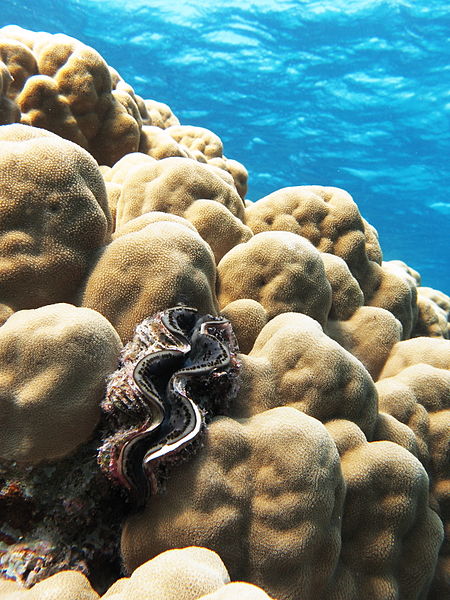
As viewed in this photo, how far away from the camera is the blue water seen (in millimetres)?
16281

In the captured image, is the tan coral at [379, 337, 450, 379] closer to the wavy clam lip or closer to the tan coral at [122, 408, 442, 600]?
the tan coral at [122, 408, 442, 600]

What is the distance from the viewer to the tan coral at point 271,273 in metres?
2.70

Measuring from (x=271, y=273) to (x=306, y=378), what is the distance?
77cm

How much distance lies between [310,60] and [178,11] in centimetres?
604

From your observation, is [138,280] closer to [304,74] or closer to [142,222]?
[142,222]

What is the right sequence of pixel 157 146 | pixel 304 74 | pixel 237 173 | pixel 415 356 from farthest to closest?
pixel 304 74
pixel 237 173
pixel 157 146
pixel 415 356

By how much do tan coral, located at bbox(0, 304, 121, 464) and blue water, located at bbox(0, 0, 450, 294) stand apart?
17.7 meters

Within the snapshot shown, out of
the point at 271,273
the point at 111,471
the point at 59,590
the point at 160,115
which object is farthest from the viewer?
the point at 160,115

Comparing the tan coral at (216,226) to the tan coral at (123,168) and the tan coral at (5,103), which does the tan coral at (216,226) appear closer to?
the tan coral at (123,168)

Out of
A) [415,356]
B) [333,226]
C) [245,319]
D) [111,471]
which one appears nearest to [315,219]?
[333,226]

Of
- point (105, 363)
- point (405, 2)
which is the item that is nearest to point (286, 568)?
point (105, 363)

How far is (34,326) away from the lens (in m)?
1.74

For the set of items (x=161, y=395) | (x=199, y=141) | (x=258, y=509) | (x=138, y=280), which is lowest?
(x=258, y=509)

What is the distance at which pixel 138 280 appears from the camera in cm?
209
